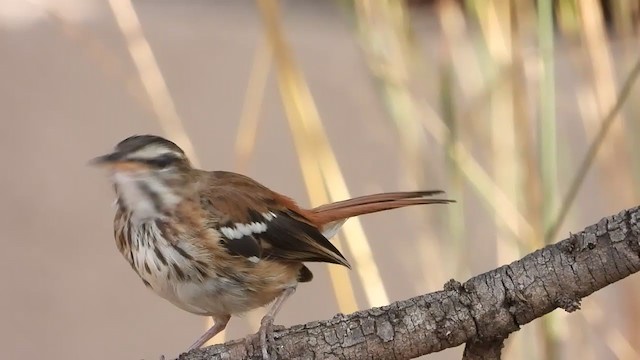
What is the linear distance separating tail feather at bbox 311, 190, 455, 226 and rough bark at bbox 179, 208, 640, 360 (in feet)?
1.14

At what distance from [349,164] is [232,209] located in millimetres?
1678

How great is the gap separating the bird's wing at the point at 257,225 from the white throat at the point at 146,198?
0.16 feet

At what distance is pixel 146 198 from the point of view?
1074 mm

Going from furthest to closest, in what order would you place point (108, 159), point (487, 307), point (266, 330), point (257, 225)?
point (257, 225)
point (108, 159)
point (266, 330)
point (487, 307)

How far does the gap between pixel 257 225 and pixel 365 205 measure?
15 cm

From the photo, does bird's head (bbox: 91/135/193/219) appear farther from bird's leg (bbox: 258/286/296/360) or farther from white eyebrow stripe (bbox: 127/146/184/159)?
bird's leg (bbox: 258/286/296/360)

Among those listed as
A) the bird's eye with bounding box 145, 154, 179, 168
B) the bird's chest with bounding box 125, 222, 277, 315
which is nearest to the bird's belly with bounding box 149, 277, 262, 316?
the bird's chest with bounding box 125, 222, 277, 315

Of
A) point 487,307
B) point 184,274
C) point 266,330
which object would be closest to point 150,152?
point 184,274

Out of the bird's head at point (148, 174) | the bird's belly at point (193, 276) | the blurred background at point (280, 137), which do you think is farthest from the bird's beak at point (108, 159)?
the blurred background at point (280, 137)

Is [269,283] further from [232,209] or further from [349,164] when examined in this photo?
[349,164]

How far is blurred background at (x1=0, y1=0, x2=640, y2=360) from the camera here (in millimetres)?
1208

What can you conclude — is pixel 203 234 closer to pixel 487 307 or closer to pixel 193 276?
pixel 193 276

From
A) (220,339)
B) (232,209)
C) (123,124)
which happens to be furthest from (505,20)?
(123,124)

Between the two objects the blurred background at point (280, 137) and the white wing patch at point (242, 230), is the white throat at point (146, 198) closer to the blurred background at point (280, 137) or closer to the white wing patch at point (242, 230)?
the white wing patch at point (242, 230)
